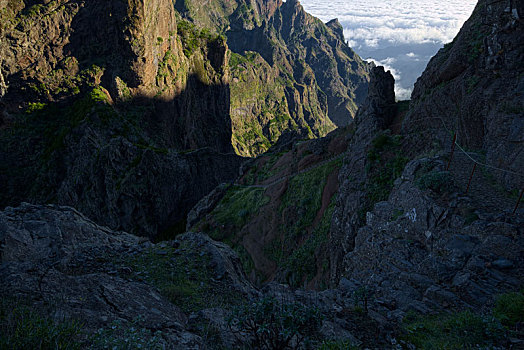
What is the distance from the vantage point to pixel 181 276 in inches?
369

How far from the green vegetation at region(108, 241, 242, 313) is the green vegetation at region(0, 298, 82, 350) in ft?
11.4

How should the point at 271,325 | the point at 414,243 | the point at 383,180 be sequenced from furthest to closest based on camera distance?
the point at 383,180 < the point at 414,243 < the point at 271,325

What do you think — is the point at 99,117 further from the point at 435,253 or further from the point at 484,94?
the point at 435,253

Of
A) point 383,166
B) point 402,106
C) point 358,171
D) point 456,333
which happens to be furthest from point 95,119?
point 456,333

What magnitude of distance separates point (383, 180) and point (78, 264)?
15752 mm

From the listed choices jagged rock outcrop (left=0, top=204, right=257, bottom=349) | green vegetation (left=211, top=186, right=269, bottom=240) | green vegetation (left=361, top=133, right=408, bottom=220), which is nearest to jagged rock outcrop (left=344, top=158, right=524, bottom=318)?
green vegetation (left=361, top=133, right=408, bottom=220)

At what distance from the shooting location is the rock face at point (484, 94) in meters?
11.5

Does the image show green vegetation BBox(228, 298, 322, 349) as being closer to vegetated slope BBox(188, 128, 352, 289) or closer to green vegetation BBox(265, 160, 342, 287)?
vegetated slope BBox(188, 128, 352, 289)

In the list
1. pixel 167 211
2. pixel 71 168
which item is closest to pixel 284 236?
pixel 167 211

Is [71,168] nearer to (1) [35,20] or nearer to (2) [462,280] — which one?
(1) [35,20]

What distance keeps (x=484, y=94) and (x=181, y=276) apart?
16.8 metres

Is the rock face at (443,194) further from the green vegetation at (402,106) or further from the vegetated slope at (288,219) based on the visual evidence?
the vegetated slope at (288,219)

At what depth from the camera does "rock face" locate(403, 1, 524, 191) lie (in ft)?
37.9

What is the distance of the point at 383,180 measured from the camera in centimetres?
1678
